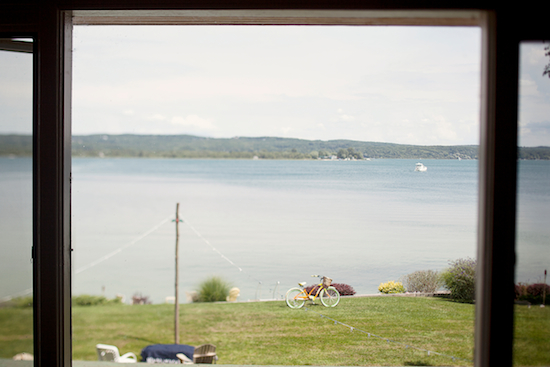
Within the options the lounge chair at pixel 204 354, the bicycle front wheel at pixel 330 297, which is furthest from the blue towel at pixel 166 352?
the bicycle front wheel at pixel 330 297

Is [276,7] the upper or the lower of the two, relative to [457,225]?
upper

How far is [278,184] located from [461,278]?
2.66 metres

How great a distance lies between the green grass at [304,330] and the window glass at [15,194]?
3725 millimetres

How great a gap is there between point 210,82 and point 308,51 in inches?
62.7

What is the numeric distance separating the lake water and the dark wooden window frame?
14 cm

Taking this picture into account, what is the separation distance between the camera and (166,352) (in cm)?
559

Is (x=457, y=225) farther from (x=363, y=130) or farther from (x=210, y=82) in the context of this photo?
(x=210, y=82)

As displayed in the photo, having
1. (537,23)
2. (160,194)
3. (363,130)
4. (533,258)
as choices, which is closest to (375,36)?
(363,130)

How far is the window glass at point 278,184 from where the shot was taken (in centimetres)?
416

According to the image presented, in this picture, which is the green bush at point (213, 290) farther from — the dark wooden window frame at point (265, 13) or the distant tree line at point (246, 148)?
the dark wooden window frame at point (265, 13)

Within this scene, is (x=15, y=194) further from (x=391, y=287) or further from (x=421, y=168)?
(x=391, y=287)

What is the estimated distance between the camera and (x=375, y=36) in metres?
4.61

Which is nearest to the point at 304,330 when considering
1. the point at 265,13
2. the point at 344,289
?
the point at 344,289

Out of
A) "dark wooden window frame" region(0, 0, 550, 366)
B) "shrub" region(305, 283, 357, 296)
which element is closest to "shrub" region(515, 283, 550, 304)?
"dark wooden window frame" region(0, 0, 550, 366)
